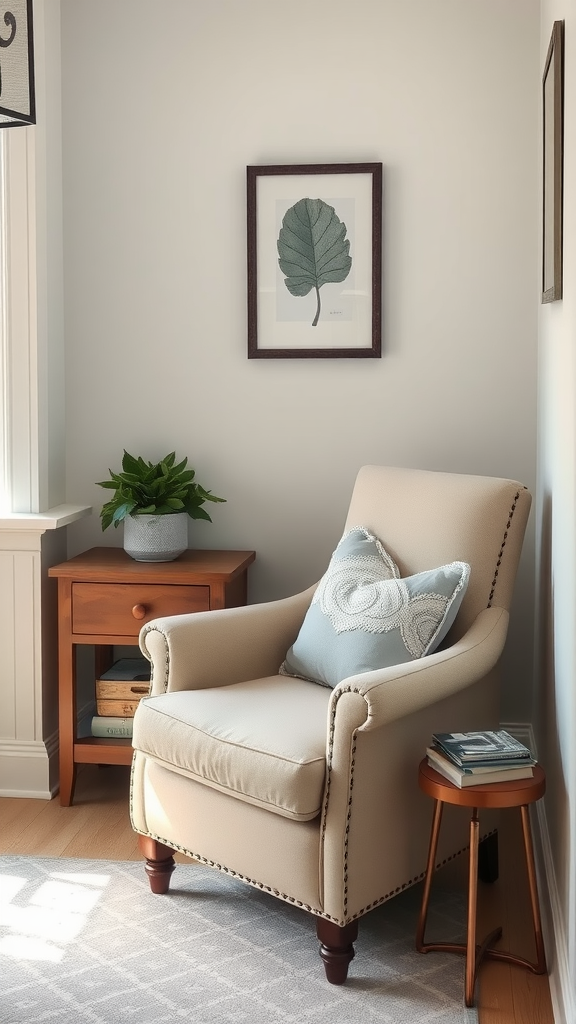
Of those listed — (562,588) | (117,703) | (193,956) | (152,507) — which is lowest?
(193,956)

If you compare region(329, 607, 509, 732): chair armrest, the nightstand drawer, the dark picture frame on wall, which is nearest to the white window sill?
the nightstand drawer

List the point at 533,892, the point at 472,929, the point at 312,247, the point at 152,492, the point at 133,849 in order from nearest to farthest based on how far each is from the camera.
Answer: the point at 472,929 < the point at 533,892 < the point at 133,849 < the point at 152,492 < the point at 312,247

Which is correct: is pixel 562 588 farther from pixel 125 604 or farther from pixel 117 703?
pixel 117 703

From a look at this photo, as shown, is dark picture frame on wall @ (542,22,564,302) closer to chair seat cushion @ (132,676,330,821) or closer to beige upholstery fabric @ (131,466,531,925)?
beige upholstery fabric @ (131,466,531,925)

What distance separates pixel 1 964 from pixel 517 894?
1.19 m

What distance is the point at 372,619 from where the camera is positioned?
2.36 metres

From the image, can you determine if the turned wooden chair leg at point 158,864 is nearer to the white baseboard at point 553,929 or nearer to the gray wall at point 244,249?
the white baseboard at point 553,929

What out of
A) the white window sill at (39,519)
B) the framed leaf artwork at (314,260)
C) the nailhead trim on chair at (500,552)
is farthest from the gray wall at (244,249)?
the nailhead trim on chair at (500,552)

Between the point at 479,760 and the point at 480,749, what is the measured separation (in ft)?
0.13

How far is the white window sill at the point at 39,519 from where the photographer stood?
2.98 meters

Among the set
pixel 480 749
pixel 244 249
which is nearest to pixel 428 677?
pixel 480 749

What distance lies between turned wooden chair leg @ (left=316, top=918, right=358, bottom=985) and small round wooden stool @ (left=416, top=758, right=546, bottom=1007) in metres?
0.19

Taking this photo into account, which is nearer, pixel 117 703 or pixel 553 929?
pixel 553 929

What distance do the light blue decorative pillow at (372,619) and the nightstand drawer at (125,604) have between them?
461mm
